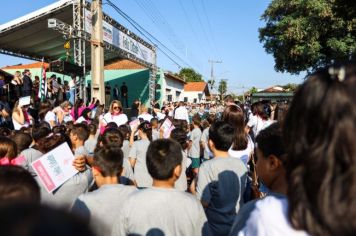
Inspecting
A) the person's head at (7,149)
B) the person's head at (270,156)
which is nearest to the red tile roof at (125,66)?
the person's head at (7,149)

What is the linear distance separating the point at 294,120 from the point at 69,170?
255 centimetres

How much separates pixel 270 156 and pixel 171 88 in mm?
38023

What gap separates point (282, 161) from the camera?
231 cm

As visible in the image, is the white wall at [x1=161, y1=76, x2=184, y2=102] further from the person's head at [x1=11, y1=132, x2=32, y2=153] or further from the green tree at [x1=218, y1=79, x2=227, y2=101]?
the green tree at [x1=218, y1=79, x2=227, y2=101]

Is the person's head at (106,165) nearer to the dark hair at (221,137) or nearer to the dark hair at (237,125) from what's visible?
the dark hair at (221,137)

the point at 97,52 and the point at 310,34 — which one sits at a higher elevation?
the point at 310,34

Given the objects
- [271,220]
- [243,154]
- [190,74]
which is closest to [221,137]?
[243,154]

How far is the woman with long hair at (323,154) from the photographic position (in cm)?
109

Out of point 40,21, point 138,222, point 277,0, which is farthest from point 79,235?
point 277,0

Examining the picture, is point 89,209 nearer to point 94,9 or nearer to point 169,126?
point 169,126

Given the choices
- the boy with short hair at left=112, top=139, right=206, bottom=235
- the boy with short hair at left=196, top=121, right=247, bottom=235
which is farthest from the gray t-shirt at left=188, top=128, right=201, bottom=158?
the boy with short hair at left=112, top=139, right=206, bottom=235

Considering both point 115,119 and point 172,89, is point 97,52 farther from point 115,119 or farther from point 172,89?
point 172,89

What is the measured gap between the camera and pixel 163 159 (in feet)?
9.70

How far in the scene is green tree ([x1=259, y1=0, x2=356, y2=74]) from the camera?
890 inches
